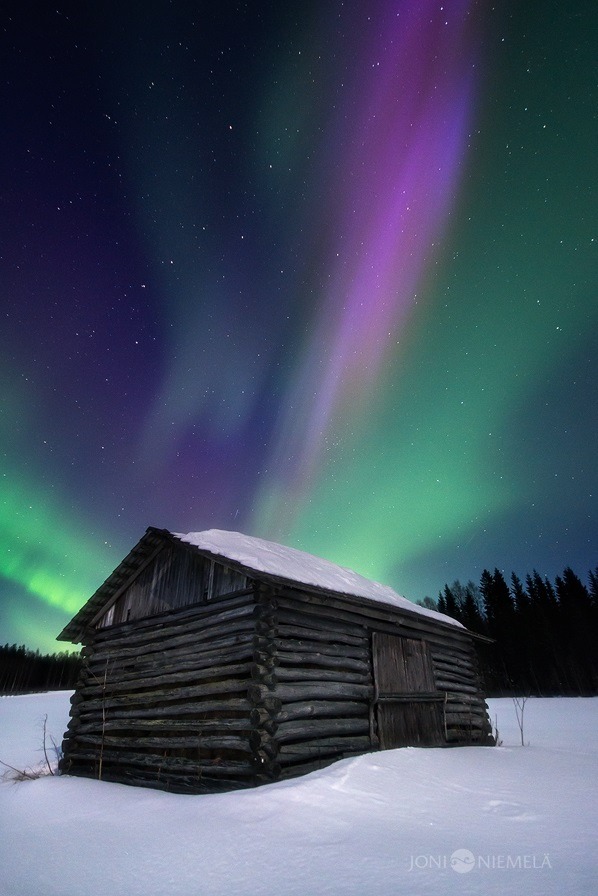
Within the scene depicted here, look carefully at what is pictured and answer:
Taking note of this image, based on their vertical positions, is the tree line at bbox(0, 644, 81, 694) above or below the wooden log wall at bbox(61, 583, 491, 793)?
above

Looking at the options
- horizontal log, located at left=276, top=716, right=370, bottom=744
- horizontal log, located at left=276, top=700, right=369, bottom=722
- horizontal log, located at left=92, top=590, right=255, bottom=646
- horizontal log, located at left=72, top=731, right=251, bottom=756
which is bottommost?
horizontal log, located at left=72, top=731, right=251, bottom=756

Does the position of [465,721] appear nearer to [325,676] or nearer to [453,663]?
[453,663]

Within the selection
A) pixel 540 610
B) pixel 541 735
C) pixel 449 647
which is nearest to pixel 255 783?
pixel 449 647

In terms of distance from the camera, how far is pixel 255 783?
26.1ft

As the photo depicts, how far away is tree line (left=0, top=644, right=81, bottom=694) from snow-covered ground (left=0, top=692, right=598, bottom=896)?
92.9m

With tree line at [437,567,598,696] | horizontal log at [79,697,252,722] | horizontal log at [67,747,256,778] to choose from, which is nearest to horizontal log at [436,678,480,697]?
horizontal log at [79,697,252,722]

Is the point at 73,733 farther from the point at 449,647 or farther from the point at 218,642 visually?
the point at 449,647

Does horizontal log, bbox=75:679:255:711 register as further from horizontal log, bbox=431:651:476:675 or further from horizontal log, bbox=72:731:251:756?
horizontal log, bbox=431:651:476:675

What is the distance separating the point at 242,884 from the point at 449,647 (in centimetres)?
1235

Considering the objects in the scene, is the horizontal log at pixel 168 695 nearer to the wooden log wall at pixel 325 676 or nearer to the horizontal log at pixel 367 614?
the wooden log wall at pixel 325 676

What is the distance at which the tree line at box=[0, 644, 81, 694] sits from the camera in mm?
82625

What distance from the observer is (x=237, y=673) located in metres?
9.27

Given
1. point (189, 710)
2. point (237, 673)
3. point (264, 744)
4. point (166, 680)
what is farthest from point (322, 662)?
point (166, 680)

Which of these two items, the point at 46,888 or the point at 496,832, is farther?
the point at 496,832
